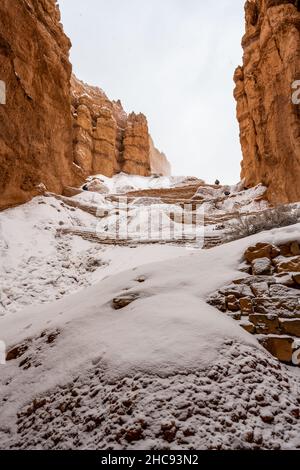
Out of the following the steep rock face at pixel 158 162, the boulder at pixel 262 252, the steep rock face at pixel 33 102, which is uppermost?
the steep rock face at pixel 158 162

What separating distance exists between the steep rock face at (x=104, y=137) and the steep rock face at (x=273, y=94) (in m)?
23.2

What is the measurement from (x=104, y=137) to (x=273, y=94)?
30.5 meters

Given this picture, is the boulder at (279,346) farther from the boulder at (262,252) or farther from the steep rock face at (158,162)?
the steep rock face at (158,162)

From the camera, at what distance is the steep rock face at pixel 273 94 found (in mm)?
17172

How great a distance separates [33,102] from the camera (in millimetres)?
16344

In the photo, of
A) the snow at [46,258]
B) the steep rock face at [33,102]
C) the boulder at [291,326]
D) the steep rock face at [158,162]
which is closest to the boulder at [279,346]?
the boulder at [291,326]

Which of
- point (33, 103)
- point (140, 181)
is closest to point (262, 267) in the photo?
point (33, 103)

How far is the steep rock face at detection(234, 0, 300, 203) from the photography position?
17172 millimetres

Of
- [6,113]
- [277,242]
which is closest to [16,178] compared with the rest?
[6,113]

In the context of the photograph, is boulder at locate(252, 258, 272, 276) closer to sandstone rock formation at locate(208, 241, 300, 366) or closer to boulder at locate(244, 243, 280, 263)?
sandstone rock formation at locate(208, 241, 300, 366)

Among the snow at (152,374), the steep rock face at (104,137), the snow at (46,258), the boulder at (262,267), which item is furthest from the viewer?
the steep rock face at (104,137)

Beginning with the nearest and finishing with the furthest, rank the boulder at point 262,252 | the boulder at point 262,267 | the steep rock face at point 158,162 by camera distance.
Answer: the boulder at point 262,267, the boulder at point 262,252, the steep rock face at point 158,162

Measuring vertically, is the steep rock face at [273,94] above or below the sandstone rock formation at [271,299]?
above

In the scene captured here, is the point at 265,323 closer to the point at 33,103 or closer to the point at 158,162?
the point at 33,103
